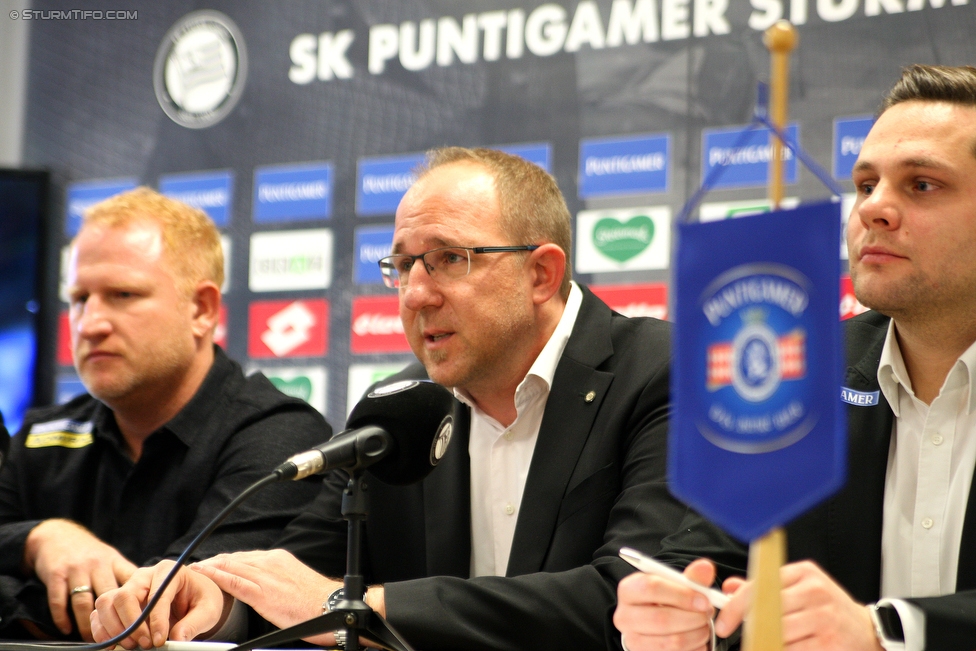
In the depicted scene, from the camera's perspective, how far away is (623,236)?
3.35 m

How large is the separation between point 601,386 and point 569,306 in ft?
0.95

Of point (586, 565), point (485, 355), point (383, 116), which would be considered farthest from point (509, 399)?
point (383, 116)

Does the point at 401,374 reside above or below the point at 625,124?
below

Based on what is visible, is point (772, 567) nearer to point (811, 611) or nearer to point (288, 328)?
point (811, 611)

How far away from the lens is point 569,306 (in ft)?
8.02

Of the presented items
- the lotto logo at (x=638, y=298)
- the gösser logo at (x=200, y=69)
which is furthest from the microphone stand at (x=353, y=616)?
the gösser logo at (x=200, y=69)

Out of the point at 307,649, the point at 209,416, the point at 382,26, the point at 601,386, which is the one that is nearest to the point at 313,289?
the point at 382,26

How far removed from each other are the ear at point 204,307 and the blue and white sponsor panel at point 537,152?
3.92 ft

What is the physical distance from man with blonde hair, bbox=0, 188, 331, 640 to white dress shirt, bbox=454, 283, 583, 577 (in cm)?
48

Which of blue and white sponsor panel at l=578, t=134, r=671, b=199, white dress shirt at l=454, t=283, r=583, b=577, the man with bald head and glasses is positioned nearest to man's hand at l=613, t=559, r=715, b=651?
the man with bald head and glasses

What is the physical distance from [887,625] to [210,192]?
3.28 m

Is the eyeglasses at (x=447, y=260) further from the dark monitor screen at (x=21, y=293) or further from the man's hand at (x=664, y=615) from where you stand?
the dark monitor screen at (x=21, y=293)

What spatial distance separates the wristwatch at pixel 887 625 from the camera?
4.39 feet

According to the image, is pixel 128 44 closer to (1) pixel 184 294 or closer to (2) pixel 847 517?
(1) pixel 184 294
